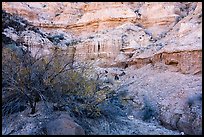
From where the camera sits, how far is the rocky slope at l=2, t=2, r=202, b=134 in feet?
32.1

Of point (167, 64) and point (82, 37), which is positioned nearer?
point (167, 64)

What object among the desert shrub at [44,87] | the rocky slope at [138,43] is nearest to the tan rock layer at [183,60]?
the rocky slope at [138,43]

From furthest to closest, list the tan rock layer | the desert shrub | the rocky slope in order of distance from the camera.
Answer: the tan rock layer → the rocky slope → the desert shrub

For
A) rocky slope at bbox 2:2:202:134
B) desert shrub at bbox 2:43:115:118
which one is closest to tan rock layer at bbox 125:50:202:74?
rocky slope at bbox 2:2:202:134

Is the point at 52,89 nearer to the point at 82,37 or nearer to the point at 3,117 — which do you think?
the point at 3,117

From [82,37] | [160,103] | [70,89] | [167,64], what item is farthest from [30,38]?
[70,89]

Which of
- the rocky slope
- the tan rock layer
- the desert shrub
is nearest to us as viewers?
the desert shrub

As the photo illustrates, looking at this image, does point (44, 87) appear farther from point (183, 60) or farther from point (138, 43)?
point (138, 43)

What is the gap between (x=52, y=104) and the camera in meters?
6.95

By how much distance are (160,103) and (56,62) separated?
12.5ft

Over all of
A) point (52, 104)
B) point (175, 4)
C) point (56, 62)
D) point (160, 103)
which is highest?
point (175, 4)

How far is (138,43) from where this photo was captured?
688 inches

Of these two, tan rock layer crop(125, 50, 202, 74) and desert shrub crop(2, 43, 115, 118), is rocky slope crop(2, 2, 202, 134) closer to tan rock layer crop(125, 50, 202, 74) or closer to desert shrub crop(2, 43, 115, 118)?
tan rock layer crop(125, 50, 202, 74)

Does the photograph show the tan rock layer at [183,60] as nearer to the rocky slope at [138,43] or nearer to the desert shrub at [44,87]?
the rocky slope at [138,43]
